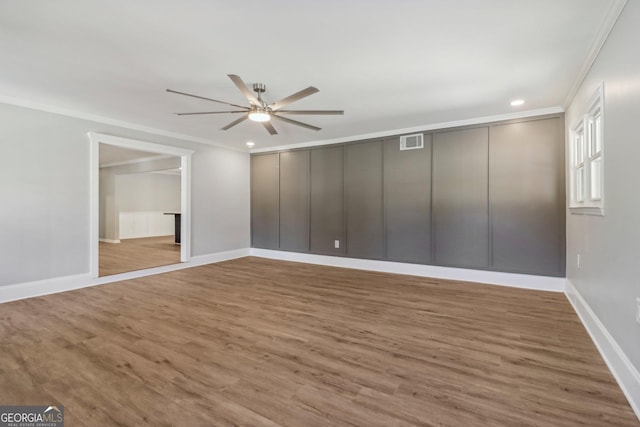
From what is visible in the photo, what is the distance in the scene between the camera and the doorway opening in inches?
178

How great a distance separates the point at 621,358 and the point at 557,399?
556 mm

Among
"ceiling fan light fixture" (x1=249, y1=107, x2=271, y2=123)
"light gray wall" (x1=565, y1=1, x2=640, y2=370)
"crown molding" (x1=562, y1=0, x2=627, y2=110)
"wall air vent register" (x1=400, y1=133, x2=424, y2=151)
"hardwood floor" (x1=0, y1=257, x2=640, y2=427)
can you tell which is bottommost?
"hardwood floor" (x1=0, y1=257, x2=640, y2=427)

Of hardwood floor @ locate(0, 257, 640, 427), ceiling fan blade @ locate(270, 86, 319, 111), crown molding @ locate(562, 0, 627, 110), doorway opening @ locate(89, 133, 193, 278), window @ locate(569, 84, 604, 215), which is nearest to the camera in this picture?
hardwood floor @ locate(0, 257, 640, 427)

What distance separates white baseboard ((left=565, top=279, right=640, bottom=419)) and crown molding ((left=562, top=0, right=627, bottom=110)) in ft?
7.07

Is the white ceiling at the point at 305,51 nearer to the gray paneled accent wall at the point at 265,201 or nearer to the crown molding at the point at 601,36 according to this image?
the crown molding at the point at 601,36

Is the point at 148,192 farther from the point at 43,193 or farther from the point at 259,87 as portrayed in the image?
the point at 259,87

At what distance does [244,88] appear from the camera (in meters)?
2.54

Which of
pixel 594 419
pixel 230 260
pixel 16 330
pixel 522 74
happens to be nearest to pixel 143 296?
pixel 16 330

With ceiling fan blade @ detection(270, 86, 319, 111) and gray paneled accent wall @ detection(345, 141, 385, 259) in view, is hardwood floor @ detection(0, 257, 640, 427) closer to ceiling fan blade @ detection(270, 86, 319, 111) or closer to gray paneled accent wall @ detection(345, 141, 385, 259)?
gray paneled accent wall @ detection(345, 141, 385, 259)

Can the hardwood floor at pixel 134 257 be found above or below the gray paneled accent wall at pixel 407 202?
below

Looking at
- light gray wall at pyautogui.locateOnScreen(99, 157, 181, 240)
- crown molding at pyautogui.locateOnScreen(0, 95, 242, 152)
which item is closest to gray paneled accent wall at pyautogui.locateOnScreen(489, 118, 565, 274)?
crown molding at pyautogui.locateOnScreen(0, 95, 242, 152)

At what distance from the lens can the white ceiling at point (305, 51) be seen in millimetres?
1963

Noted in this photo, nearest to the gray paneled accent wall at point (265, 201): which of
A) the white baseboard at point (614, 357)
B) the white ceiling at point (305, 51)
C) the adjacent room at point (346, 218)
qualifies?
the adjacent room at point (346, 218)

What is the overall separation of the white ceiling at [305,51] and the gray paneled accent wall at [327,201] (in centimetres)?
182
